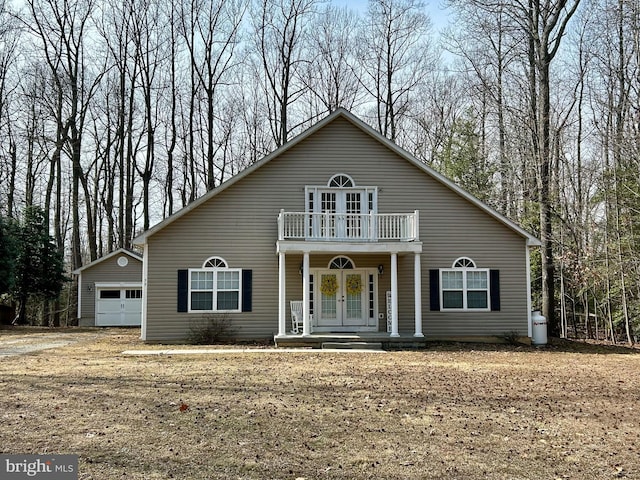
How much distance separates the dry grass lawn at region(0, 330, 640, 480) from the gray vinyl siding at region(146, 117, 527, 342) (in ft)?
16.1

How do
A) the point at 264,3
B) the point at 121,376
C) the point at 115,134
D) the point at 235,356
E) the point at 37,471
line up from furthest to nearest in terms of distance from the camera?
the point at 115,134 → the point at 264,3 → the point at 235,356 → the point at 121,376 → the point at 37,471

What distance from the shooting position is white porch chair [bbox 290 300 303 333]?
16016 millimetres

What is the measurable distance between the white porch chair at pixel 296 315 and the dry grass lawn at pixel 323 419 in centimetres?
458

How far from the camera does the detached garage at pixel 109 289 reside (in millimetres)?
25984

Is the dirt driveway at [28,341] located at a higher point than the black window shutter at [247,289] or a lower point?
lower

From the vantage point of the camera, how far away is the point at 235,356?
1252 cm

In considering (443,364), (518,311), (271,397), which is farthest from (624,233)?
(271,397)

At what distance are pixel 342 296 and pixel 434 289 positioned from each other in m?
2.71

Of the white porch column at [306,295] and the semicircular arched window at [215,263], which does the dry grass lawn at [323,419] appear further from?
the semicircular arched window at [215,263]

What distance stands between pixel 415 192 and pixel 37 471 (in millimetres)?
13678

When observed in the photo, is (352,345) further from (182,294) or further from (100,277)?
(100,277)

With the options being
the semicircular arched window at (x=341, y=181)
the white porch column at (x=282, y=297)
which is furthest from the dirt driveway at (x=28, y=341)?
the semicircular arched window at (x=341, y=181)

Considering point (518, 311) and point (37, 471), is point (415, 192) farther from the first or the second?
point (37, 471)

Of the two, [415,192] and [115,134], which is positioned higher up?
[115,134]
